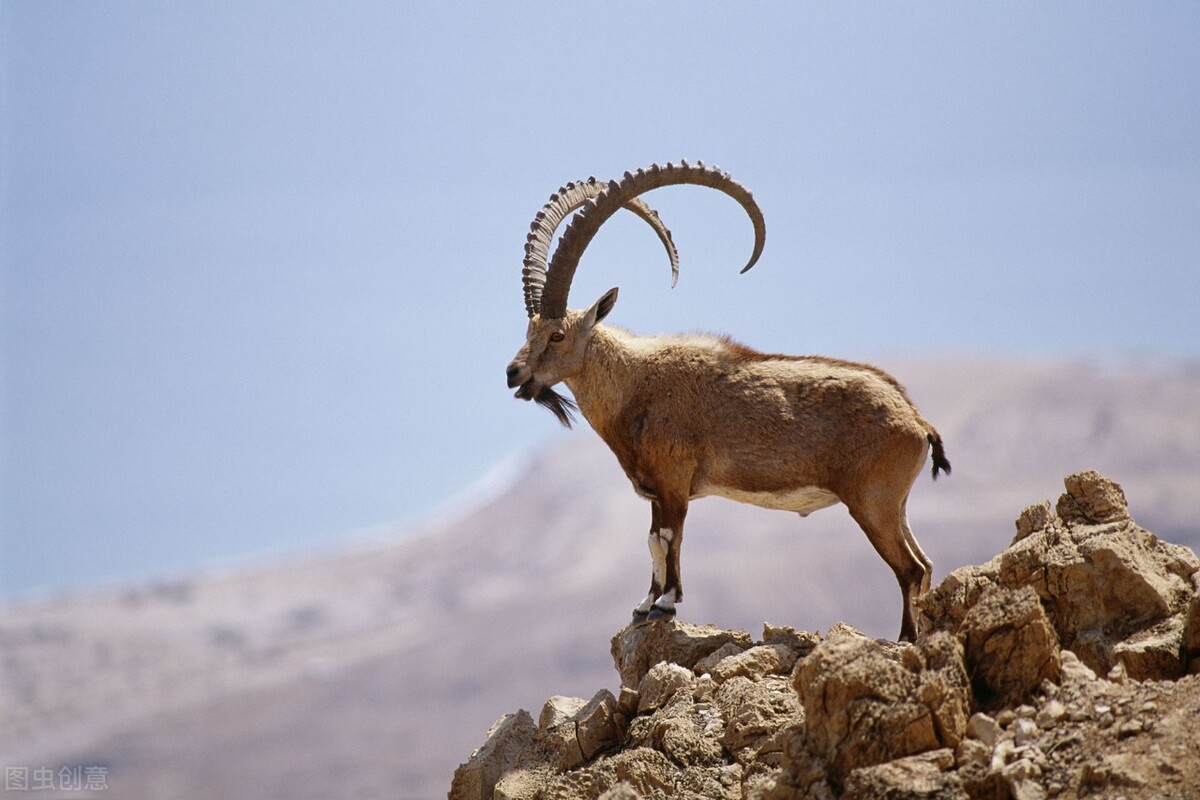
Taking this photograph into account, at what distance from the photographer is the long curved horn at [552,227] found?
1422 cm

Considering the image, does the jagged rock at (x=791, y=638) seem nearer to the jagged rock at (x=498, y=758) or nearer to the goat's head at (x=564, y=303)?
the jagged rock at (x=498, y=758)

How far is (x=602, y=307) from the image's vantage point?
46.0 feet

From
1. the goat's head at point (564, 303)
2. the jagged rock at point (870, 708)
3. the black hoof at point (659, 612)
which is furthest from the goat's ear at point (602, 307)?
the jagged rock at point (870, 708)

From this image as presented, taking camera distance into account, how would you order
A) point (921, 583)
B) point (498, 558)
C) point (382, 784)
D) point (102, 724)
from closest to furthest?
point (921, 583) < point (382, 784) < point (102, 724) < point (498, 558)

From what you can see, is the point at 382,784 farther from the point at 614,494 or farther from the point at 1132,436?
the point at 1132,436

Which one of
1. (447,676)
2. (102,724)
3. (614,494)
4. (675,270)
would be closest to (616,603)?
(447,676)

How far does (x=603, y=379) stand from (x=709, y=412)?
1153mm

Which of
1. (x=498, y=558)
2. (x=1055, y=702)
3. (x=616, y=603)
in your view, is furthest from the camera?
(x=498, y=558)

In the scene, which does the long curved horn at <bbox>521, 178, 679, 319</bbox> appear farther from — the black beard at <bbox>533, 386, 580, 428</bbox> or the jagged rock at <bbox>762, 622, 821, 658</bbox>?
the jagged rock at <bbox>762, 622, 821, 658</bbox>

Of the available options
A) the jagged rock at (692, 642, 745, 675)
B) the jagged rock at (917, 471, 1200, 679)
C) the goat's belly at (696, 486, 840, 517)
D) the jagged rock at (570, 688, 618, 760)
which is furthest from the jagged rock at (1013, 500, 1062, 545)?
the jagged rock at (570, 688, 618, 760)

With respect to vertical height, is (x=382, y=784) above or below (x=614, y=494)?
below

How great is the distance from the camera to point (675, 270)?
49.8ft

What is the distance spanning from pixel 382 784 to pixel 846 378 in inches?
4495

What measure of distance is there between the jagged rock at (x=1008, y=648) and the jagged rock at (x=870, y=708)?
1.09 ft
